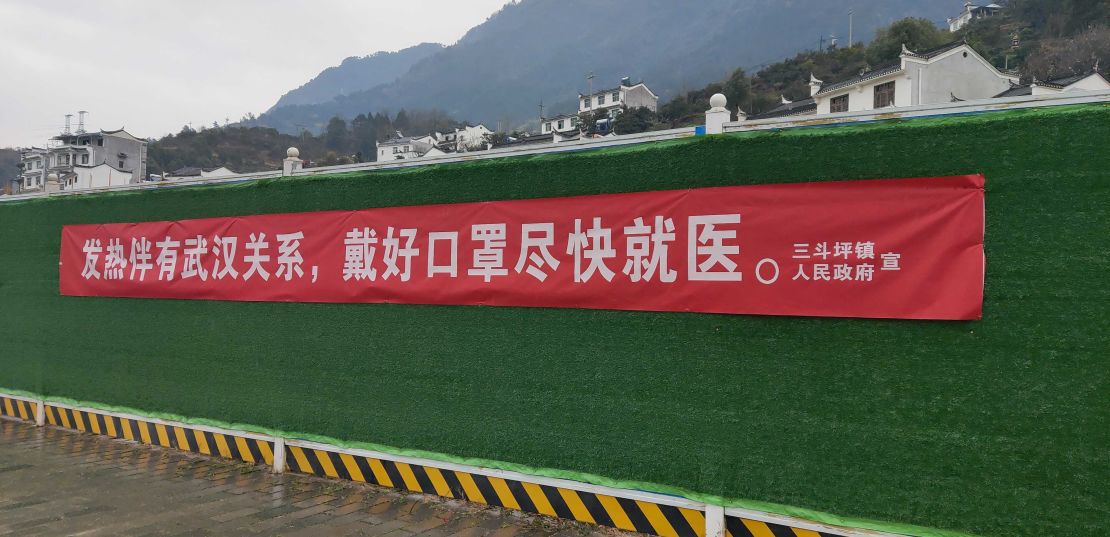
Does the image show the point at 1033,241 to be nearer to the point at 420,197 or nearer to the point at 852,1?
the point at 420,197

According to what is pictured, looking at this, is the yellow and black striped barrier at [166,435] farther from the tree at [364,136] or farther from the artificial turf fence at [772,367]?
the tree at [364,136]

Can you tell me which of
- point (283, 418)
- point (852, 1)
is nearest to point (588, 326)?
point (283, 418)

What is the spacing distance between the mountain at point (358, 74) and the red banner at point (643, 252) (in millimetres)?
184298

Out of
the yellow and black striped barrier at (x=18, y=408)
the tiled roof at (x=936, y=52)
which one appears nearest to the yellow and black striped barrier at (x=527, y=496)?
the yellow and black striped barrier at (x=18, y=408)

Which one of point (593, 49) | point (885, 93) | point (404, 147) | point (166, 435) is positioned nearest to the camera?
point (166, 435)

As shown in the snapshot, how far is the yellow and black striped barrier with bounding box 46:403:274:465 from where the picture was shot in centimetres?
470

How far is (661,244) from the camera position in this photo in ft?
10.9

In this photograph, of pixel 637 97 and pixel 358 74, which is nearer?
pixel 637 97

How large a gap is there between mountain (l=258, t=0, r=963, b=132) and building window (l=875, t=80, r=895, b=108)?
6476 cm

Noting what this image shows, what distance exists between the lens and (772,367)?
10.1ft

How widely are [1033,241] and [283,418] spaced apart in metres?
4.61

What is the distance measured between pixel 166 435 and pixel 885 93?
90.7ft

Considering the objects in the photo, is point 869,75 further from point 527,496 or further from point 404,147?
point 404,147

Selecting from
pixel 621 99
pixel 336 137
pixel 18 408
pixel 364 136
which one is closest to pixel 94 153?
pixel 336 137
